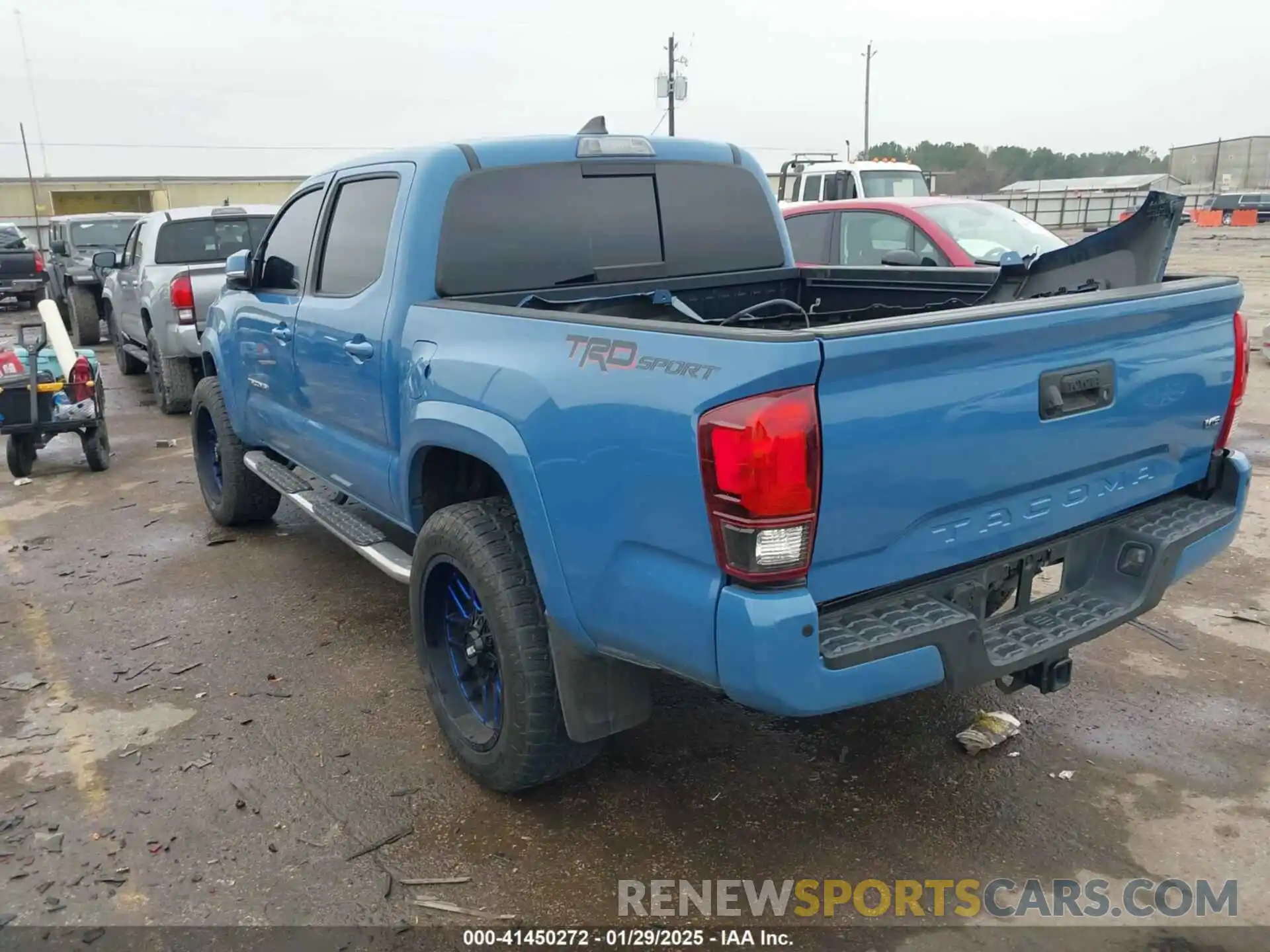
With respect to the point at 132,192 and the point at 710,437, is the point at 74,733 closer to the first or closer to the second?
the point at 710,437

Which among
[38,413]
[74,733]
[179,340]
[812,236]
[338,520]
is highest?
[812,236]

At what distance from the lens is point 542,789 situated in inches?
132

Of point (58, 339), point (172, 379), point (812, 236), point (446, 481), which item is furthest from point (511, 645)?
point (172, 379)

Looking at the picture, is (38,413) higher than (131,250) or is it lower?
lower

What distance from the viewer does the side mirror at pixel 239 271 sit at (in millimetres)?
5102

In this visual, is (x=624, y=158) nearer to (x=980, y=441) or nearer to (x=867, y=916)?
(x=980, y=441)

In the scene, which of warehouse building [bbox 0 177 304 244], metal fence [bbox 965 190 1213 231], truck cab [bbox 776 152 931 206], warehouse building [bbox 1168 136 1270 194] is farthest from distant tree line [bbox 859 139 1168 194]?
truck cab [bbox 776 152 931 206]

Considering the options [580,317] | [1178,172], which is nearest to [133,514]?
[580,317]

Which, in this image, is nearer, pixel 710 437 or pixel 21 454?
pixel 710 437

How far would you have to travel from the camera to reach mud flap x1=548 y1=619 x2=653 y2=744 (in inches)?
112

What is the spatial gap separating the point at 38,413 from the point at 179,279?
2.00m

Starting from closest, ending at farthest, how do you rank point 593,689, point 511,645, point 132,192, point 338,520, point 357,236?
point 593,689, point 511,645, point 357,236, point 338,520, point 132,192

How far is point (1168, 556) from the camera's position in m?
2.93

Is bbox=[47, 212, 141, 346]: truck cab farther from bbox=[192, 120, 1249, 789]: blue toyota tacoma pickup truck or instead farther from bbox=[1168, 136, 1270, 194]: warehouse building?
bbox=[1168, 136, 1270, 194]: warehouse building
